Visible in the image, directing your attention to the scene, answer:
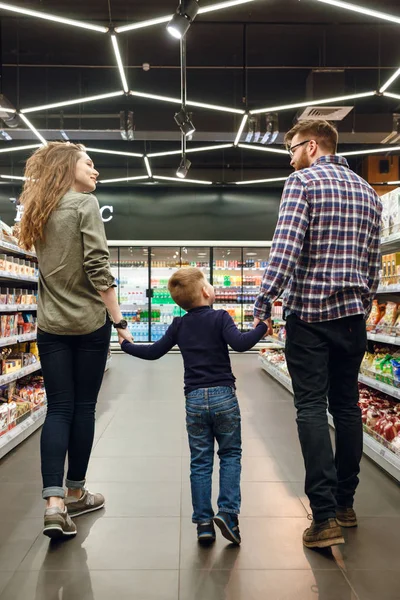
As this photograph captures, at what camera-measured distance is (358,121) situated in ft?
30.5

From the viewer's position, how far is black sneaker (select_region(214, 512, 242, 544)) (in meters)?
1.98

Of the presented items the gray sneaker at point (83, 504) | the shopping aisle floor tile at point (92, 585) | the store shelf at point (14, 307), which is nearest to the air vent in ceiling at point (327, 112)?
the store shelf at point (14, 307)

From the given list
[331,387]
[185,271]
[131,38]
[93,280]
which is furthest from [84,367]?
[131,38]

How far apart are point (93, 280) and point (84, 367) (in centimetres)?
39

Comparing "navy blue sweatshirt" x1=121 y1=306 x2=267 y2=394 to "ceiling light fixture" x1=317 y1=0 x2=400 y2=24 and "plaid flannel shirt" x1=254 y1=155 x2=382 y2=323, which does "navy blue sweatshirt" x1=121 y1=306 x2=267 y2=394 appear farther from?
"ceiling light fixture" x1=317 y1=0 x2=400 y2=24

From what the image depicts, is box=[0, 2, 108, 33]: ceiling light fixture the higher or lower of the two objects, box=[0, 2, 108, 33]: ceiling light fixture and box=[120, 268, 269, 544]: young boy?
the higher

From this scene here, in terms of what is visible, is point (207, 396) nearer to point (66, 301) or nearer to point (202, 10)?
point (66, 301)

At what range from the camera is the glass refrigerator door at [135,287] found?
11.9 m

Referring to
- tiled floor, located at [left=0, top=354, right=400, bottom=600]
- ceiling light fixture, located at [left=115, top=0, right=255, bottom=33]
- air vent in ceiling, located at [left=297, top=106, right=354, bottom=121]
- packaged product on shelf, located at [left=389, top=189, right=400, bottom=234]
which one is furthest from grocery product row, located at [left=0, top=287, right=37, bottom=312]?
air vent in ceiling, located at [left=297, top=106, right=354, bottom=121]

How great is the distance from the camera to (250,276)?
12.2m

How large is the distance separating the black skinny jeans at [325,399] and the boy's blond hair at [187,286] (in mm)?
411

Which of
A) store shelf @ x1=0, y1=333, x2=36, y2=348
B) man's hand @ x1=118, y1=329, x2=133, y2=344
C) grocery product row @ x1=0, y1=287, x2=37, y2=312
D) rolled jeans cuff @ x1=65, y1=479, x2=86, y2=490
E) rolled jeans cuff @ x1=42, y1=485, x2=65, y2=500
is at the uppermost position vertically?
grocery product row @ x1=0, y1=287, x2=37, y2=312

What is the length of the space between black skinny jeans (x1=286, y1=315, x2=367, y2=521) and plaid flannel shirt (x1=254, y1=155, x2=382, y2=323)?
0.26 feet

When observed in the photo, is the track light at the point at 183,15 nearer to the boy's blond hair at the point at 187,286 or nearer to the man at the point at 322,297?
the man at the point at 322,297
